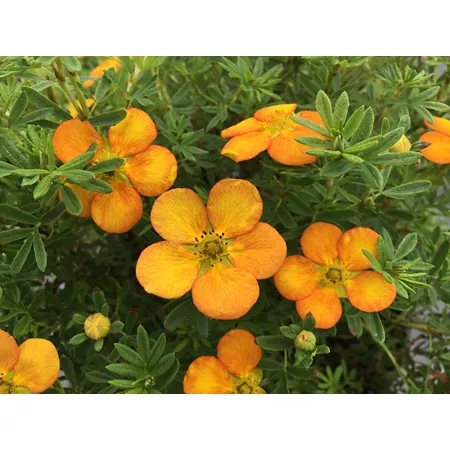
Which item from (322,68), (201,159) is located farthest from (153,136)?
(322,68)

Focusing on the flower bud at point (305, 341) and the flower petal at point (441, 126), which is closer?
the flower bud at point (305, 341)

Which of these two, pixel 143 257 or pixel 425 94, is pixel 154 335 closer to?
pixel 143 257

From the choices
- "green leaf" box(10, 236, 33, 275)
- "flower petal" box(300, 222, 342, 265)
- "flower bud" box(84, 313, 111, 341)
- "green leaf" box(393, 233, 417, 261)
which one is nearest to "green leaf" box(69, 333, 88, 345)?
"flower bud" box(84, 313, 111, 341)

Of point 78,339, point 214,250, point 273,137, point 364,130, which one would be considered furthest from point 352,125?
point 78,339

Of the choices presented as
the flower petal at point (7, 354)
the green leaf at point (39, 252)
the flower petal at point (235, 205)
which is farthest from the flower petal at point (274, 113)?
the flower petal at point (7, 354)

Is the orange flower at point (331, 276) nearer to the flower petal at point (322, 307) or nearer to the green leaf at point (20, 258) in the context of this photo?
the flower petal at point (322, 307)

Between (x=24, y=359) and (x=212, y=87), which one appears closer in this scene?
(x=24, y=359)
